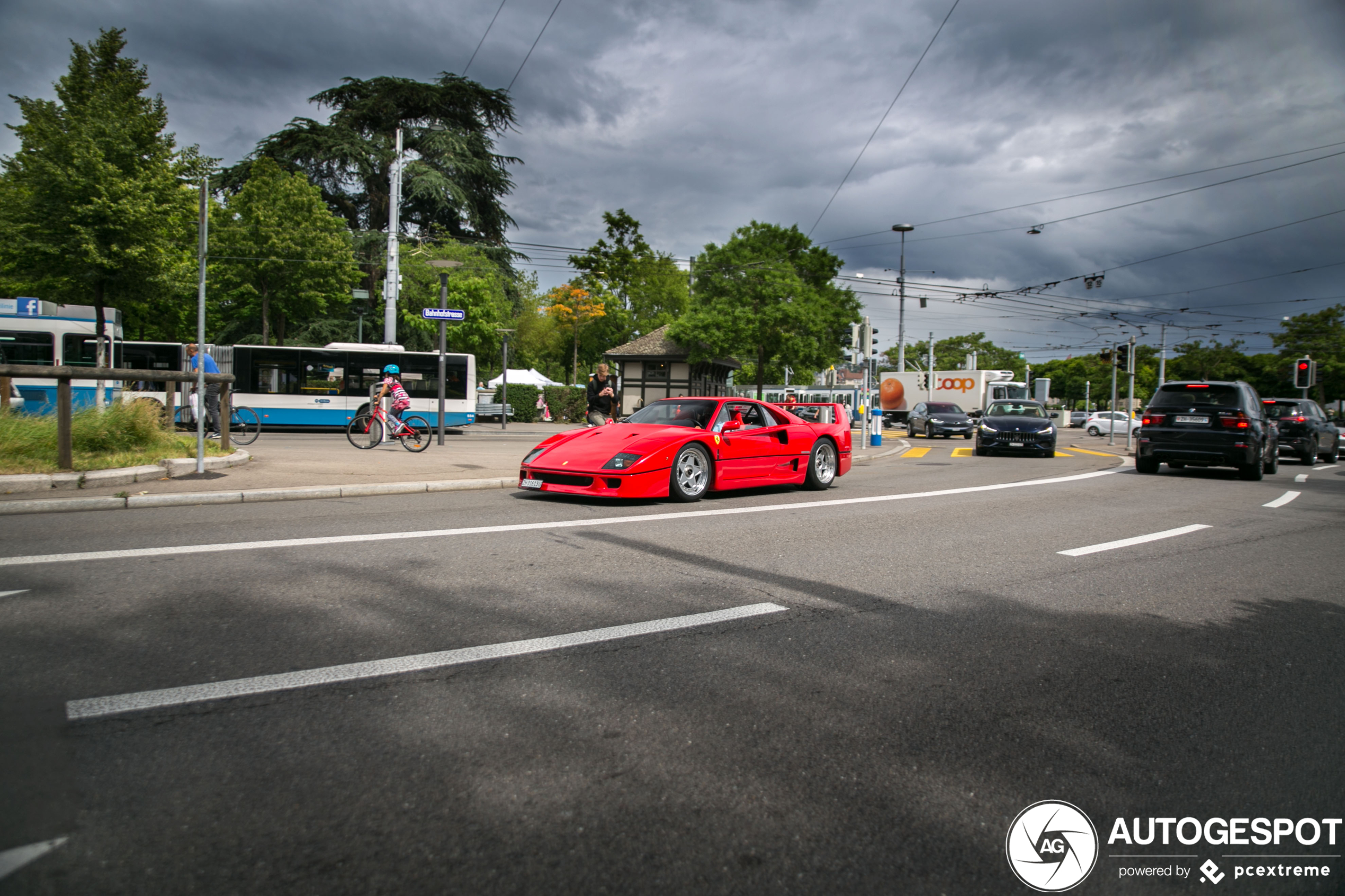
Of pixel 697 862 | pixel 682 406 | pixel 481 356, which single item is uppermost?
pixel 481 356

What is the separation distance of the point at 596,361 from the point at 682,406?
55670mm

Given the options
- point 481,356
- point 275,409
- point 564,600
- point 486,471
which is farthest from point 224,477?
point 481,356

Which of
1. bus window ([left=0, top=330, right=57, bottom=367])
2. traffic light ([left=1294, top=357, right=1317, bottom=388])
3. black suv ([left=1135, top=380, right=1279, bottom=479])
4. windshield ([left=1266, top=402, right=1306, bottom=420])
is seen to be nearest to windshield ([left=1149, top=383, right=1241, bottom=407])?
black suv ([left=1135, top=380, right=1279, bottom=479])

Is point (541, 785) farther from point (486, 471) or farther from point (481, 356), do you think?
point (481, 356)

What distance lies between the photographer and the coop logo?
2.12 meters

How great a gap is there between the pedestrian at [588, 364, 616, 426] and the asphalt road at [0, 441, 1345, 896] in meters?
7.25

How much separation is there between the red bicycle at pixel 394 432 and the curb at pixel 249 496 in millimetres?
6099

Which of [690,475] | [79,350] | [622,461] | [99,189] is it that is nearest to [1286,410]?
[690,475]

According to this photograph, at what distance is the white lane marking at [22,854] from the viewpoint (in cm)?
190

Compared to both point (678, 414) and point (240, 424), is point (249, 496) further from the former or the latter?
point (240, 424)

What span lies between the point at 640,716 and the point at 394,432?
1464 centimetres

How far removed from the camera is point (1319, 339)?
193ft

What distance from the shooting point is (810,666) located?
11.7 ft

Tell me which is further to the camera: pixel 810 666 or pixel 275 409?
pixel 275 409
